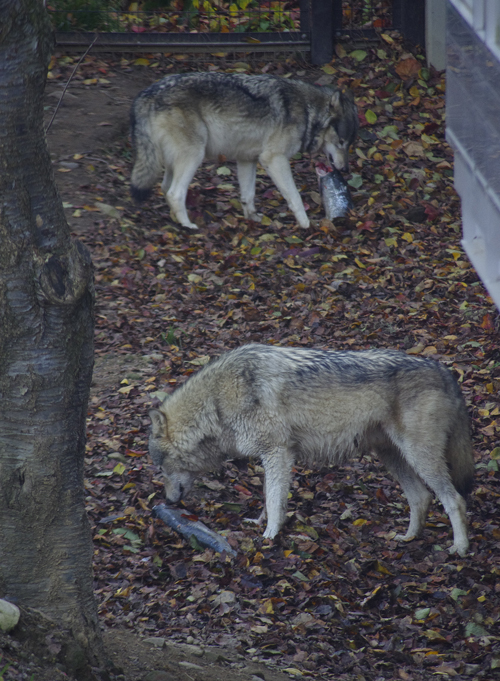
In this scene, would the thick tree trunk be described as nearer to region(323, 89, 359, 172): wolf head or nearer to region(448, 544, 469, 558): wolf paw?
region(448, 544, 469, 558): wolf paw

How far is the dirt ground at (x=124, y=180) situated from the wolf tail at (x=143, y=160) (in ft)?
2.11

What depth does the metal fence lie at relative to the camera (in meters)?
12.7

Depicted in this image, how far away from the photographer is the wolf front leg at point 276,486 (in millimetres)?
5113

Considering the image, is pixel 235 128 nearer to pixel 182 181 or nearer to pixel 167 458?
pixel 182 181

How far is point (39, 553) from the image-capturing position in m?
3.27

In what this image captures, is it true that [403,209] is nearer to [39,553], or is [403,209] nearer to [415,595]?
[415,595]

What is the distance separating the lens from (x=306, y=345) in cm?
754

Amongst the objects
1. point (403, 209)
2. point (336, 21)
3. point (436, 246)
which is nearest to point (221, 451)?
point (436, 246)

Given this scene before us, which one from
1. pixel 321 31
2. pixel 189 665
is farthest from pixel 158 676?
pixel 321 31

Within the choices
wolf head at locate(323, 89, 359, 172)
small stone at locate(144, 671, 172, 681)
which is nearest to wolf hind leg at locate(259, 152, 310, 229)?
wolf head at locate(323, 89, 359, 172)

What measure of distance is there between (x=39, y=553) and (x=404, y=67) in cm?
1160

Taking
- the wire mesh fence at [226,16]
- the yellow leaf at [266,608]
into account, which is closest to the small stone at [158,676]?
the yellow leaf at [266,608]

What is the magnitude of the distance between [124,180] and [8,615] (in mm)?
8046

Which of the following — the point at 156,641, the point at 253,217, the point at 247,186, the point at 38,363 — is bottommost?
the point at 253,217
